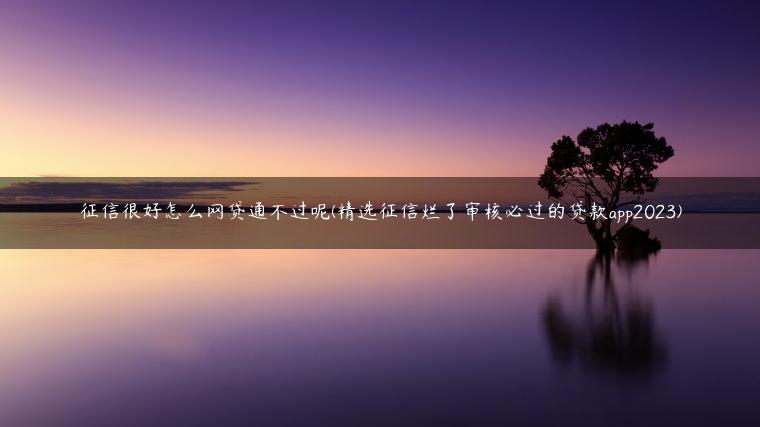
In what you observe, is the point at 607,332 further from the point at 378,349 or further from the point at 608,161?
the point at 608,161

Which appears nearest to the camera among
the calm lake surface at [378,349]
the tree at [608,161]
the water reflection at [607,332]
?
the calm lake surface at [378,349]

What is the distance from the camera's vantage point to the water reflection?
32.9ft

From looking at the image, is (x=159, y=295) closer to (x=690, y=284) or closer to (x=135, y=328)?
(x=135, y=328)

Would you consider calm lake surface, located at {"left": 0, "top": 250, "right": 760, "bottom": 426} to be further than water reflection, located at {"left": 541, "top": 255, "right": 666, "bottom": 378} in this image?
No

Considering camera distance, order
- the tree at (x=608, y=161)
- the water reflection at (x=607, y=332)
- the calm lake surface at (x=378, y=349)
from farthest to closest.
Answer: the tree at (x=608, y=161) < the water reflection at (x=607, y=332) < the calm lake surface at (x=378, y=349)

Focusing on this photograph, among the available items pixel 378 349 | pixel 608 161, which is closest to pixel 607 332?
pixel 378 349

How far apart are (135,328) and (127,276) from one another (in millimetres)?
10404

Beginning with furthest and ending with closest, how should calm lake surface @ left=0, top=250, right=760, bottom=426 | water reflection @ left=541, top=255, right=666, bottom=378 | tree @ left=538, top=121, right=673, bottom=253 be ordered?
tree @ left=538, top=121, right=673, bottom=253
water reflection @ left=541, top=255, right=666, bottom=378
calm lake surface @ left=0, top=250, right=760, bottom=426

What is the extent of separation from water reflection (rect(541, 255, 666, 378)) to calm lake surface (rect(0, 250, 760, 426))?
6 cm

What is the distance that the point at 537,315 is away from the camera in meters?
14.8

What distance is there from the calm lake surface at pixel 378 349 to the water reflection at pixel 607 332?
6 cm

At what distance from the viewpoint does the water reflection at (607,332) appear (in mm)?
10039

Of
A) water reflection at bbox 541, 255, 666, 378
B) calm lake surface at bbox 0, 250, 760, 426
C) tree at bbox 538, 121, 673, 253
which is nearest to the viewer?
calm lake surface at bbox 0, 250, 760, 426

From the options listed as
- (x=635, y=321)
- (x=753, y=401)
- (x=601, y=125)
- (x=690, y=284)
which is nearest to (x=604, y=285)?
(x=690, y=284)
